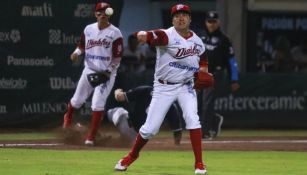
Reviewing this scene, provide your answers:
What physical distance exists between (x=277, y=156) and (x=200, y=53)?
2667 millimetres

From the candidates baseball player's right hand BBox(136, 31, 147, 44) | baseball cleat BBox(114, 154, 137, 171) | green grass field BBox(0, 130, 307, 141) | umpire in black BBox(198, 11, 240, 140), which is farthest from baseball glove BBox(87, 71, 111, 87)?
baseball player's right hand BBox(136, 31, 147, 44)

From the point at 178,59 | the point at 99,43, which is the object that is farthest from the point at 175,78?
the point at 99,43

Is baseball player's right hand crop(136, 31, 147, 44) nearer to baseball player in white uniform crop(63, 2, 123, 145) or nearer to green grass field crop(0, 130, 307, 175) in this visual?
green grass field crop(0, 130, 307, 175)

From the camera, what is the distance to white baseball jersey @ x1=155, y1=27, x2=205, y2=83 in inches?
408

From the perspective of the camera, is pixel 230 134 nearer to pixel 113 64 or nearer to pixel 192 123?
pixel 113 64

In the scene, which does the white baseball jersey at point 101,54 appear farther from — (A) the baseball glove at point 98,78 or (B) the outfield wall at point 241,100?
(B) the outfield wall at point 241,100

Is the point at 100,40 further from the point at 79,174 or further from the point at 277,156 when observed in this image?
the point at 79,174

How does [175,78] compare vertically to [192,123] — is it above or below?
above

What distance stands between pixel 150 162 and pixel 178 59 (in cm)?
162

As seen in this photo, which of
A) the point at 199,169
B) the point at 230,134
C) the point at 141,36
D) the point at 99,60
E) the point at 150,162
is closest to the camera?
the point at 141,36

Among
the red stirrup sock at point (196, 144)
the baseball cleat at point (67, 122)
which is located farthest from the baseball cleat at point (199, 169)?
the baseball cleat at point (67, 122)

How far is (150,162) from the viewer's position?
37.4 ft

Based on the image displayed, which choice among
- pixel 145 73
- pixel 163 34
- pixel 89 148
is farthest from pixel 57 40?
pixel 163 34

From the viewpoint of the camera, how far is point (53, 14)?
17.1 m
